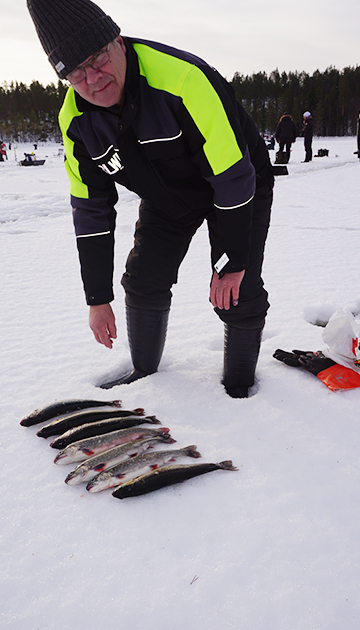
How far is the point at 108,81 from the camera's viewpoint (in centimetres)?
152

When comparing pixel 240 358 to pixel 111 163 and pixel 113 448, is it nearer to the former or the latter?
pixel 113 448

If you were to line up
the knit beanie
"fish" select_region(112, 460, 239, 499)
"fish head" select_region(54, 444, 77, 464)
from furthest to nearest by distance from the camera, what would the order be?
"fish head" select_region(54, 444, 77, 464)
"fish" select_region(112, 460, 239, 499)
the knit beanie

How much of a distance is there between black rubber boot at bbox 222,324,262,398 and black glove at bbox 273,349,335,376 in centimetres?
34

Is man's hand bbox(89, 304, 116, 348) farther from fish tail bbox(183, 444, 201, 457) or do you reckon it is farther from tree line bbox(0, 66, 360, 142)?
tree line bbox(0, 66, 360, 142)

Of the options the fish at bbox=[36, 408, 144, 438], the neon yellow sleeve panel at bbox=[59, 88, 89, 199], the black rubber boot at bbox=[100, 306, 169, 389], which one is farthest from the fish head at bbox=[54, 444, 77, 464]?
the neon yellow sleeve panel at bbox=[59, 88, 89, 199]

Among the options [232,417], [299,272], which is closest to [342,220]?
[299,272]

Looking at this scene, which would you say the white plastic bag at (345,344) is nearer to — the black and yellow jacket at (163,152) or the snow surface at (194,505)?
the snow surface at (194,505)

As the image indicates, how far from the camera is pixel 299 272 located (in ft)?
14.8

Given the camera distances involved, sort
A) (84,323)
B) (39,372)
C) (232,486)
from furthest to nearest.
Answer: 1. (84,323)
2. (39,372)
3. (232,486)

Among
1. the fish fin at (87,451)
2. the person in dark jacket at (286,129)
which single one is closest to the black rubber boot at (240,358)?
the fish fin at (87,451)

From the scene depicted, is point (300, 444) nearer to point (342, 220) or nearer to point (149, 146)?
point (149, 146)

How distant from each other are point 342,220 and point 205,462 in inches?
245

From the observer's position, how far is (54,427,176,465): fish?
5.90 ft

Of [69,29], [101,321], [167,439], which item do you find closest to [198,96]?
[69,29]
